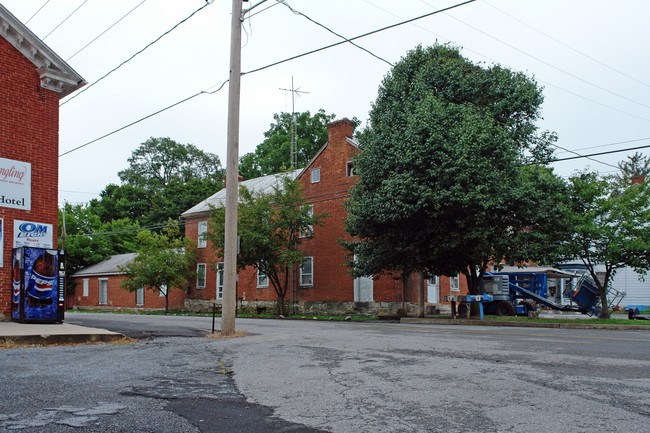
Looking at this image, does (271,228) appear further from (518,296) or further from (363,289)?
(518,296)

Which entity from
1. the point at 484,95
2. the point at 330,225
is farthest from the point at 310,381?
the point at 330,225

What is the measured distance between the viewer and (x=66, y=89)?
17.1 m

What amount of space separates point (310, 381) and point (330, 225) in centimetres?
2459

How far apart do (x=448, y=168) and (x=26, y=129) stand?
13603 millimetres

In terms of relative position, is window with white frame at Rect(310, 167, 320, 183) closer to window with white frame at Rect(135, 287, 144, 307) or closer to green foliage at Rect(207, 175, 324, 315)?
green foliage at Rect(207, 175, 324, 315)

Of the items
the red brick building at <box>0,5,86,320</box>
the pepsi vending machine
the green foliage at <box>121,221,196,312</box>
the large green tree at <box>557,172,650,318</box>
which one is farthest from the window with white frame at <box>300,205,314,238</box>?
the pepsi vending machine

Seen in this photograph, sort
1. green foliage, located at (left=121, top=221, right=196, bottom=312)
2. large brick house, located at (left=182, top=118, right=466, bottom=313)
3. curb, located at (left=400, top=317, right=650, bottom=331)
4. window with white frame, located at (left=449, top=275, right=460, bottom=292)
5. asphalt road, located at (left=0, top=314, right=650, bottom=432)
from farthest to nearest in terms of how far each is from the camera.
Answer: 1. green foliage, located at (left=121, top=221, right=196, bottom=312)
2. window with white frame, located at (left=449, top=275, right=460, bottom=292)
3. large brick house, located at (left=182, top=118, right=466, bottom=313)
4. curb, located at (left=400, top=317, right=650, bottom=331)
5. asphalt road, located at (left=0, top=314, right=650, bottom=432)

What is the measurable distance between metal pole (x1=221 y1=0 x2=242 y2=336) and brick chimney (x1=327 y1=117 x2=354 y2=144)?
17.2m

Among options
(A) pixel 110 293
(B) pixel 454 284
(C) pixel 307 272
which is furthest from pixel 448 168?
(A) pixel 110 293

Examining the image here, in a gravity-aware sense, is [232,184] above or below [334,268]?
above

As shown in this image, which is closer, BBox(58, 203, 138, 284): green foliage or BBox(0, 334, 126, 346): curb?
BBox(0, 334, 126, 346): curb

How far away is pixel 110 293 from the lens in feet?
148

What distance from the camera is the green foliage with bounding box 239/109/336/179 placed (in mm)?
53750

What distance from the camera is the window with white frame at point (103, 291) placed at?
45.6 meters
